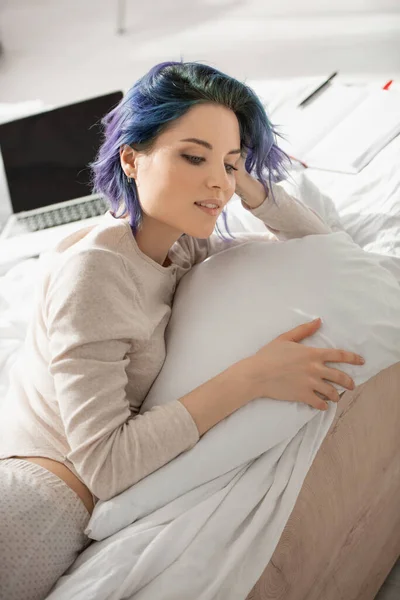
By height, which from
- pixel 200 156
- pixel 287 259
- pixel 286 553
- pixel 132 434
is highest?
pixel 200 156

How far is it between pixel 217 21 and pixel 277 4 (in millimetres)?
334

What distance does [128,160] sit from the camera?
120 centimetres

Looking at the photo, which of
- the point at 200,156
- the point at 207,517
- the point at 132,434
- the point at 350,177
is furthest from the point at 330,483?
the point at 350,177

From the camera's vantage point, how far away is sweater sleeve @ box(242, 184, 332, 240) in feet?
4.49

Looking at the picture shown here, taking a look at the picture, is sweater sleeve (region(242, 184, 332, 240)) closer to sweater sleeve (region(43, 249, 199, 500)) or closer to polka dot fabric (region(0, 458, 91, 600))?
sweater sleeve (region(43, 249, 199, 500))

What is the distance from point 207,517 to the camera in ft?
3.36

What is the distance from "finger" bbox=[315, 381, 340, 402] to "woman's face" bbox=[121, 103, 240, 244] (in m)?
0.31

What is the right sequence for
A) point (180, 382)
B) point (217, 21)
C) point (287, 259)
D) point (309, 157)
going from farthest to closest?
point (217, 21) < point (309, 157) < point (287, 259) < point (180, 382)

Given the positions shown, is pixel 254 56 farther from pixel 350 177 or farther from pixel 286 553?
pixel 286 553

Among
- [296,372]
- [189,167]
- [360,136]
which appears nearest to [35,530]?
[296,372]

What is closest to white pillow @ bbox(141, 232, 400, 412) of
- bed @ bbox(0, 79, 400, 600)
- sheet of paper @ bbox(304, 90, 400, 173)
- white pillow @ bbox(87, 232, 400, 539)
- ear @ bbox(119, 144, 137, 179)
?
white pillow @ bbox(87, 232, 400, 539)

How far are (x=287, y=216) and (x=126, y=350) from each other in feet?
1.48

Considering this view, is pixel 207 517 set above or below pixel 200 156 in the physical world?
below

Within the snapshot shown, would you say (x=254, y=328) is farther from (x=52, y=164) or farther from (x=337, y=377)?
(x=52, y=164)
